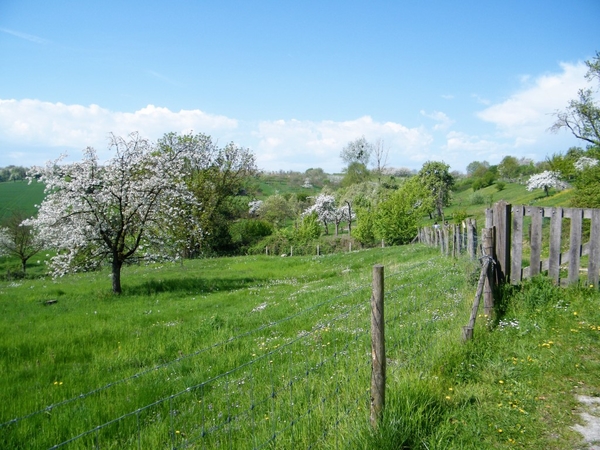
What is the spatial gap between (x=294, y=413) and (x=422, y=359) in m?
2.06

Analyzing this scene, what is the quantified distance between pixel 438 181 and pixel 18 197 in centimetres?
8586

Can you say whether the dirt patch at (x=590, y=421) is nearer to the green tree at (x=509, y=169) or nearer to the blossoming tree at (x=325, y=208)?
the blossoming tree at (x=325, y=208)

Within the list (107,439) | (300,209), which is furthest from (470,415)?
(300,209)

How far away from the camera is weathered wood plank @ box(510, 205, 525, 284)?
8648 millimetres

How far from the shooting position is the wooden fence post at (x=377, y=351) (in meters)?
4.07

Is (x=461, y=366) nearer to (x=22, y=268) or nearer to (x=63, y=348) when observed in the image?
(x=63, y=348)

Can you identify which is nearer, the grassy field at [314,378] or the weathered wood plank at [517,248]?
the grassy field at [314,378]

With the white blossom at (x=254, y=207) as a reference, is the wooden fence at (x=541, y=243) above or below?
above

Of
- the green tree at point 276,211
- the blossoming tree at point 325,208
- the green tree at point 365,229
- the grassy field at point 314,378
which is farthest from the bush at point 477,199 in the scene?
the grassy field at point 314,378

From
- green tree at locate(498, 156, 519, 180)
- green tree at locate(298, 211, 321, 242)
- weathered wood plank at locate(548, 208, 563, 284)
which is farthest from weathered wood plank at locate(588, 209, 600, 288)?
green tree at locate(498, 156, 519, 180)

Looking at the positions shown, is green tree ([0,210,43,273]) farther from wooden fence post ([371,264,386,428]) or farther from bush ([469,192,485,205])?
bush ([469,192,485,205])

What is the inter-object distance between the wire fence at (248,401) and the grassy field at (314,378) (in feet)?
0.10

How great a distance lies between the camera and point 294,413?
195 inches

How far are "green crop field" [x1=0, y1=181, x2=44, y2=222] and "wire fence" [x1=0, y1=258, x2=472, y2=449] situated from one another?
76.4 meters
